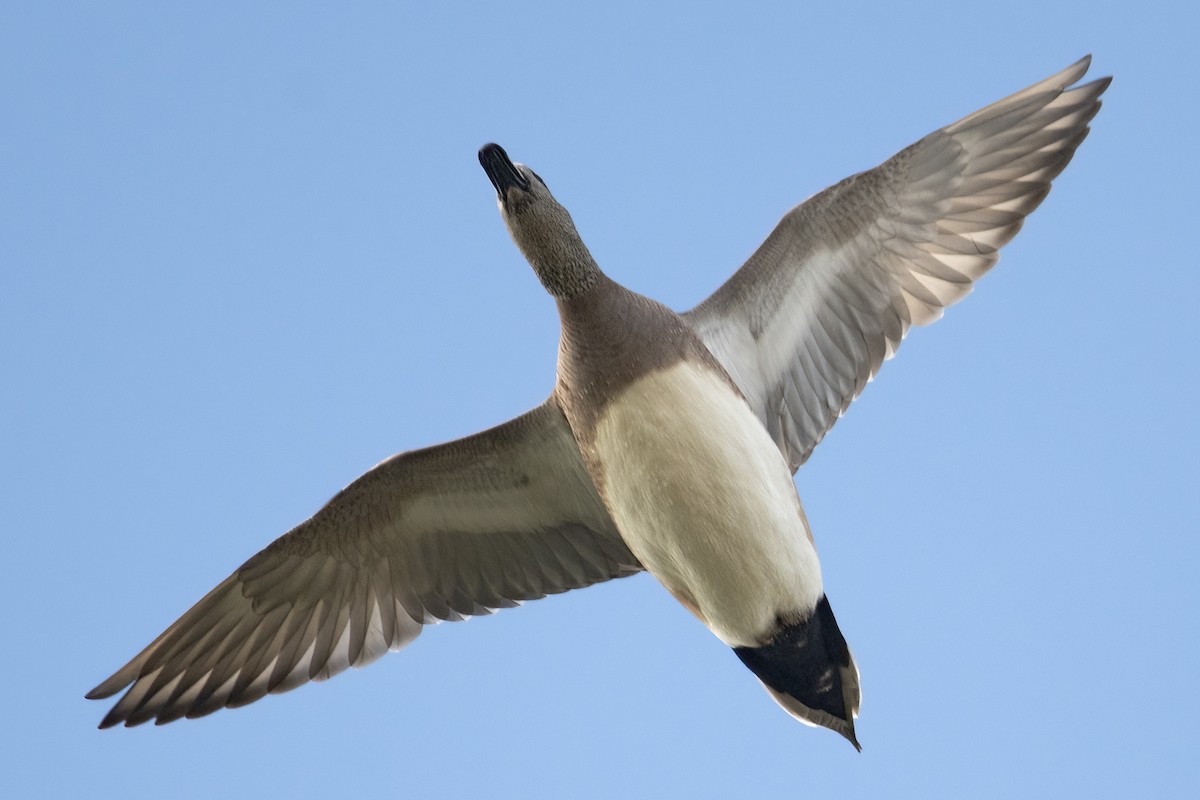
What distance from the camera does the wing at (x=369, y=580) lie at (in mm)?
8852

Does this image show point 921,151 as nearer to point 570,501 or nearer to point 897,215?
point 897,215

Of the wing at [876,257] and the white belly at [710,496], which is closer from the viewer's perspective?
the white belly at [710,496]

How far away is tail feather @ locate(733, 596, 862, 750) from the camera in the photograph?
7.89 m

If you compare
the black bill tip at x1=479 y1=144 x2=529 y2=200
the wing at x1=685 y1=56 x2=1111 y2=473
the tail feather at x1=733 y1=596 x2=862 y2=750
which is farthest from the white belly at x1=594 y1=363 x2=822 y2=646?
the black bill tip at x1=479 y1=144 x2=529 y2=200

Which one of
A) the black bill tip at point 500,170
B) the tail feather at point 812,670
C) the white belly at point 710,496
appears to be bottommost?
the tail feather at point 812,670

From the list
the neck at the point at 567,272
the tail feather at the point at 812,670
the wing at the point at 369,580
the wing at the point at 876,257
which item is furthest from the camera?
the wing at the point at 369,580

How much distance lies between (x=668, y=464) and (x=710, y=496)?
251 mm

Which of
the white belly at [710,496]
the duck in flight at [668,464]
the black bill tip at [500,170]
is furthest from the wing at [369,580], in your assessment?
the black bill tip at [500,170]

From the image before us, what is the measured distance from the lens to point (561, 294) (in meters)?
8.03

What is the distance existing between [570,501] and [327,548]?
1.42m

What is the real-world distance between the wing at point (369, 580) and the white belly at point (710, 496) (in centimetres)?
110

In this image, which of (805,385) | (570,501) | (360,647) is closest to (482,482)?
(570,501)

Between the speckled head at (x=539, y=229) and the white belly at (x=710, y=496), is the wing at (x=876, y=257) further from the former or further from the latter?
the white belly at (x=710, y=496)

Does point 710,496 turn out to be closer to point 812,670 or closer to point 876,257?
point 812,670
